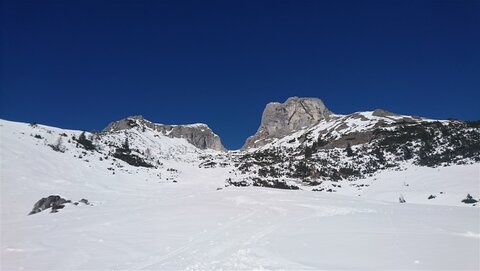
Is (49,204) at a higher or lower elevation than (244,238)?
higher

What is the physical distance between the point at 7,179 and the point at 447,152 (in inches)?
1517

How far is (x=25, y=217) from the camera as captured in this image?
13.4 meters

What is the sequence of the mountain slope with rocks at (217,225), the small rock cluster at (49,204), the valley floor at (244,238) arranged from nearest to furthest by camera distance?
the valley floor at (244,238) < the mountain slope with rocks at (217,225) < the small rock cluster at (49,204)

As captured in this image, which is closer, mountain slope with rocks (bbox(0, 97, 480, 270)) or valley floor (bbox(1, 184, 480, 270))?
valley floor (bbox(1, 184, 480, 270))

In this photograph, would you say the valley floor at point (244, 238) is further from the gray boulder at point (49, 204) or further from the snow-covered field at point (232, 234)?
the gray boulder at point (49, 204)

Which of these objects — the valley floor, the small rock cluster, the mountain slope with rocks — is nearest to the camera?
the valley floor

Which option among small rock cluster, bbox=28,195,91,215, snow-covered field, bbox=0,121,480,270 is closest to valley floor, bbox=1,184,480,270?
snow-covered field, bbox=0,121,480,270

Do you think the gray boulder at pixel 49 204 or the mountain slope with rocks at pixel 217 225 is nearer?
the mountain slope with rocks at pixel 217 225

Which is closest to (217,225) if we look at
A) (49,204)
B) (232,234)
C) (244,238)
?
(232,234)

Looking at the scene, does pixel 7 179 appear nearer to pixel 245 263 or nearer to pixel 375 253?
pixel 245 263

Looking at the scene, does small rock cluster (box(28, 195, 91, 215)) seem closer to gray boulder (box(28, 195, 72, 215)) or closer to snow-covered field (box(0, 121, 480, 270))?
gray boulder (box(28, 195, 72, 215))

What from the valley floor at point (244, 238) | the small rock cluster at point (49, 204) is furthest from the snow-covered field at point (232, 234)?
the small rock cluster at point (49, 204)

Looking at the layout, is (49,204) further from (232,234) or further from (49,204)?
(232,234)

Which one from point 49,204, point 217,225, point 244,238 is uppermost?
point 49,204
